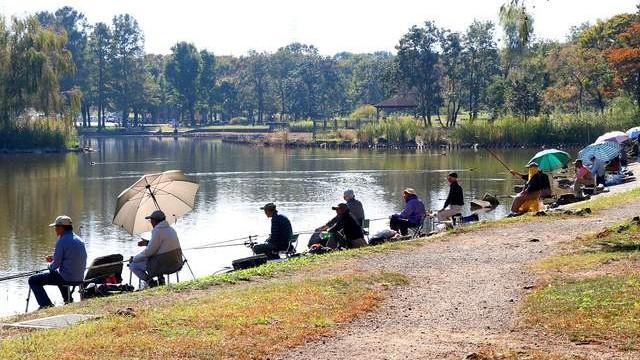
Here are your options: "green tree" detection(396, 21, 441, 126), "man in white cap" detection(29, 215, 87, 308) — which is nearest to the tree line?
"green tree" detection(396, 21, 441, 126)

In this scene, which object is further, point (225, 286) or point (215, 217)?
point (215, 217)

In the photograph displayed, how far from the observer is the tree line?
70250 millimetres

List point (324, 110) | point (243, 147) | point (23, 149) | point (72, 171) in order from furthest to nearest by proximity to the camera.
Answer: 1. point (324, 110)
2. point (243, 147)
3. point (23, 149)
4. point (72, 171)

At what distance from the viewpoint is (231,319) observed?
33.6ft

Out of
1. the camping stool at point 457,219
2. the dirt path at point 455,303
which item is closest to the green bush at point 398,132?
the camping stool at point 457,219

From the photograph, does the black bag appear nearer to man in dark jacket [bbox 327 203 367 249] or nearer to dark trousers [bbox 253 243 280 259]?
dark trousers [bbox 253 243 280 259]

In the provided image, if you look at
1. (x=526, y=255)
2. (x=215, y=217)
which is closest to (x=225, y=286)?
(x=526, y=255)

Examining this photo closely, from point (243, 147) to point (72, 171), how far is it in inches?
1343

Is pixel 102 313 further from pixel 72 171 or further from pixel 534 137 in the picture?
pixel 534 137

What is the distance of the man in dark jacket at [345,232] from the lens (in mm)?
17125

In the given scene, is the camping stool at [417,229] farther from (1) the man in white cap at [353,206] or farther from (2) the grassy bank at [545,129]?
(2) the grassy bank at [545,129]

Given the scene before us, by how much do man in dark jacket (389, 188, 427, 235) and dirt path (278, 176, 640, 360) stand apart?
6.50ft

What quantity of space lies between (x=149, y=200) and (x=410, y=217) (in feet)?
18.3

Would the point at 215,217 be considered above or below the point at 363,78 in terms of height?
below
